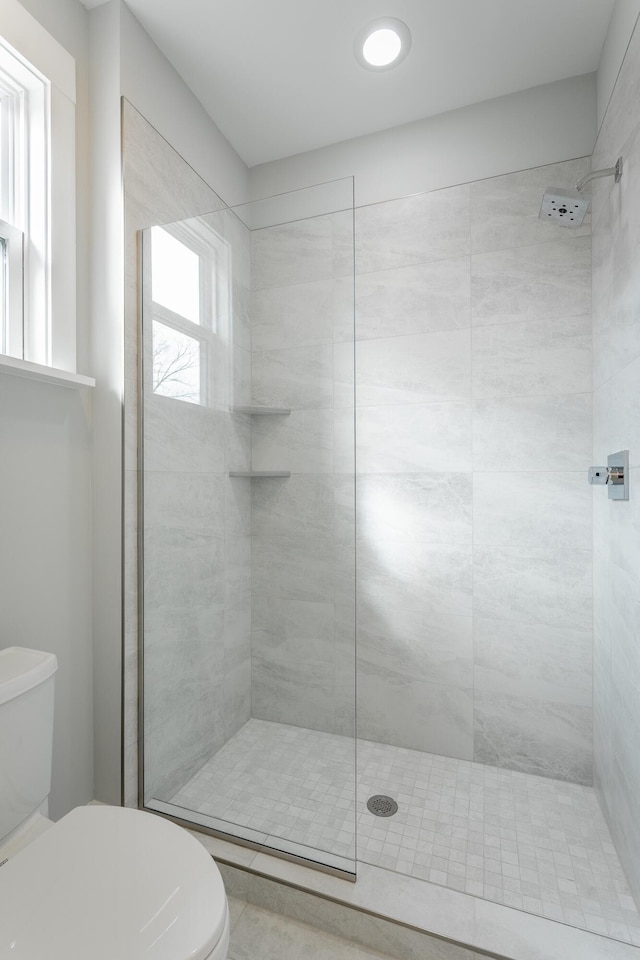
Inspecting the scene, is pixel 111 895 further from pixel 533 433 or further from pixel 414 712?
pixel 533 433

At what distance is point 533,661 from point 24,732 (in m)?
1.64

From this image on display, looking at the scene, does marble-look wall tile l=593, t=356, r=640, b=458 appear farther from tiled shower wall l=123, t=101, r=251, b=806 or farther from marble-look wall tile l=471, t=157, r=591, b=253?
tiled shower wall l=123, t=101, r=251, b=806

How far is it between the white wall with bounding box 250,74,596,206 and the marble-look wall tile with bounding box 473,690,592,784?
2.01 meters

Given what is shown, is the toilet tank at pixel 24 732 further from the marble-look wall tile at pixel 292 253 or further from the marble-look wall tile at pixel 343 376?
the marble-look wall tile at pixel 292 253

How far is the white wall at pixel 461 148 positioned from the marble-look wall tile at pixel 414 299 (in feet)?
1.07

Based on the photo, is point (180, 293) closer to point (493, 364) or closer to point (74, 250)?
point (74, 250)

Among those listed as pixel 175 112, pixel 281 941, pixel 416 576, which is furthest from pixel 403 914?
pixel 175 112

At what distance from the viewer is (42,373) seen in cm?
130

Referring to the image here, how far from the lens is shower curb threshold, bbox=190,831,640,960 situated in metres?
1.15

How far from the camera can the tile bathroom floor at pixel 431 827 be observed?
51.6 inches

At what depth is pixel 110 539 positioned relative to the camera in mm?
1548

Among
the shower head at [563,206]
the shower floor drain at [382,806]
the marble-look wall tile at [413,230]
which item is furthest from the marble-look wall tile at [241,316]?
the shower floor drain at [382,806]

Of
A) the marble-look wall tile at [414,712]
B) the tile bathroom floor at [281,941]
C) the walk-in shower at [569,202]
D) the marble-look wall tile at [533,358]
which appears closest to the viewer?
the tile bathroom floor at [281,941]

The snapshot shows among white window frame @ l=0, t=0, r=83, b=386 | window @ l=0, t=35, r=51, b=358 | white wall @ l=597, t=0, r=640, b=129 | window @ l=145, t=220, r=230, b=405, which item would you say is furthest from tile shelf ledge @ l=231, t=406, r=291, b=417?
white wall @ l=597, t=0, r=640, b=129
